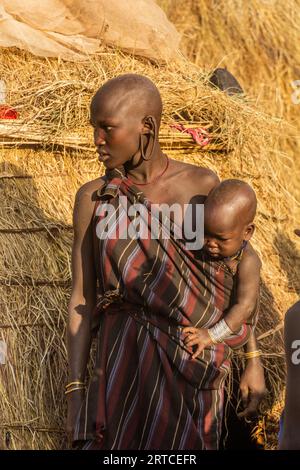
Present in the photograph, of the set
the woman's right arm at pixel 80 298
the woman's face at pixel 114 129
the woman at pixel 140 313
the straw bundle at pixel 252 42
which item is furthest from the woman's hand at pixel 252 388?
the straw bundle at pixel 252 42

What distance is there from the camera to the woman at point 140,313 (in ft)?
9.88

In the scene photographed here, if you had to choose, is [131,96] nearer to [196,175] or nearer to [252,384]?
[196,175]

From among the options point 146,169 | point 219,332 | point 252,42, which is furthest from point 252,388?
point 252,42

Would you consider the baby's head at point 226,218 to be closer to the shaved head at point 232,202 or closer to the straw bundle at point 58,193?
the shaved head at point 232,202

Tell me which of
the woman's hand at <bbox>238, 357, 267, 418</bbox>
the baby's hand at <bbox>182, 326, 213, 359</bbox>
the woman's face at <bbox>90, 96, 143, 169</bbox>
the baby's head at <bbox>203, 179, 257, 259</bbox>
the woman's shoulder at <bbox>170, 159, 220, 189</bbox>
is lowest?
the woman's hand at <bbox>238, 357, 267, 418</bbox>

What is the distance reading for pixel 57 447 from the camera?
3.75 metres

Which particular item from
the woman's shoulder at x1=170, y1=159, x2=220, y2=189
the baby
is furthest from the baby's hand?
the woman's shoulder at x1=170, y1=159, x2=220, y2=189

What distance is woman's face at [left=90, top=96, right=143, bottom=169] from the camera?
3.04 metres

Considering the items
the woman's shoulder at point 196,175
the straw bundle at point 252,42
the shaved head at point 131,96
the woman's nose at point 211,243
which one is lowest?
the woman's nose at point 211,243

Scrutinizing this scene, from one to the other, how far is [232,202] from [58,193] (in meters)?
1.43

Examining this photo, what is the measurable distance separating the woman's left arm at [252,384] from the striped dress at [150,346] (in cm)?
13

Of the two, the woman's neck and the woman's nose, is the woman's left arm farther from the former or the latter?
the woman's neck

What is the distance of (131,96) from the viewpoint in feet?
10.1

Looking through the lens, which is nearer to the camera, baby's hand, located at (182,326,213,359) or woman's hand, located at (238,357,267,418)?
baby's hand, located at (182,326,213,359)
